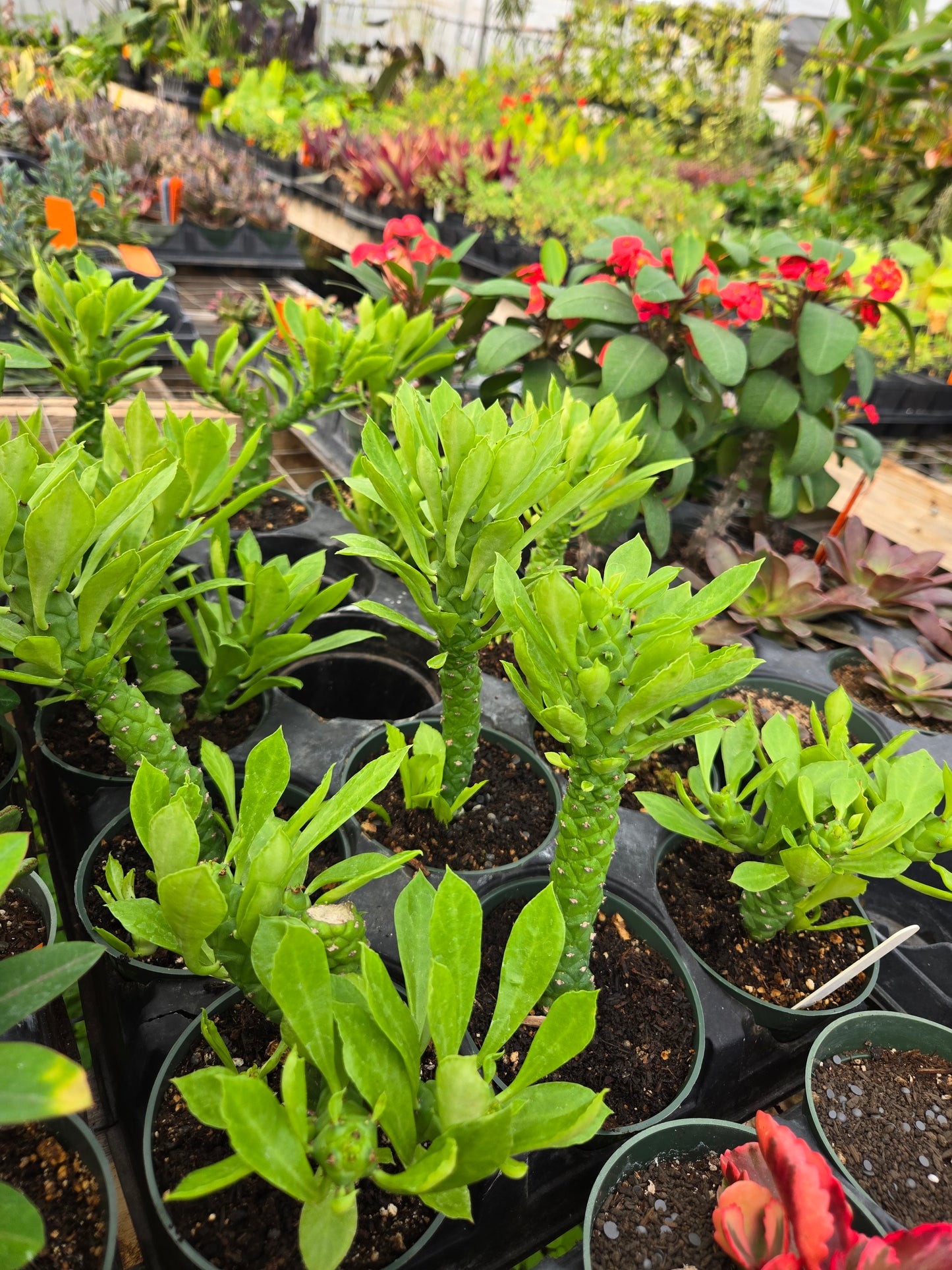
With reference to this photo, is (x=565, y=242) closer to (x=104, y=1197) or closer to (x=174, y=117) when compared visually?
(x=174, y=117)

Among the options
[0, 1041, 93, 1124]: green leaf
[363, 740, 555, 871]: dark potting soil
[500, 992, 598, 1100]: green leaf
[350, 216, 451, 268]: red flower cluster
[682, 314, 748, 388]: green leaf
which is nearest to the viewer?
[0, 1041, 93, 1124]: green leaf

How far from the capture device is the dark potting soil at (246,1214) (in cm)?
63

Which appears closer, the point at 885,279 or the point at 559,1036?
the point at 559,1036

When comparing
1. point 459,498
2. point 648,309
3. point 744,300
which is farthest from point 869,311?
point 459,498

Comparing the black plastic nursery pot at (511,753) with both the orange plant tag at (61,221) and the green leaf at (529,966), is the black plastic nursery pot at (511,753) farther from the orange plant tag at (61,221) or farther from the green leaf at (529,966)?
the orange plant tag at (61,221)

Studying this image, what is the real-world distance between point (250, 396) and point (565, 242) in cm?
248

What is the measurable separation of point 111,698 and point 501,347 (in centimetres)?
115

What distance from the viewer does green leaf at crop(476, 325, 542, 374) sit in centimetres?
160

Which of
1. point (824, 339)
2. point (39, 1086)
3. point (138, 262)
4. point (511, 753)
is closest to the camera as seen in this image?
point (39, 1086)

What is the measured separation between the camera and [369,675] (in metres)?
1.49

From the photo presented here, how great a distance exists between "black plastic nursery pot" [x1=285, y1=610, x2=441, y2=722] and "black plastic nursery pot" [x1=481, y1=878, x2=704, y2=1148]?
1.58 ft

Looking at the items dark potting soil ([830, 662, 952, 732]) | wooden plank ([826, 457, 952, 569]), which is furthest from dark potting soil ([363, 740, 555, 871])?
wooden plank ([826, 457, 952, 569])

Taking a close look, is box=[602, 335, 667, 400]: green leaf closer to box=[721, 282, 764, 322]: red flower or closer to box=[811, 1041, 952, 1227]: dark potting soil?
box=[721, 282, 764, 322]: red flower

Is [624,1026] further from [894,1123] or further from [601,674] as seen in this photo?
[601,674]
